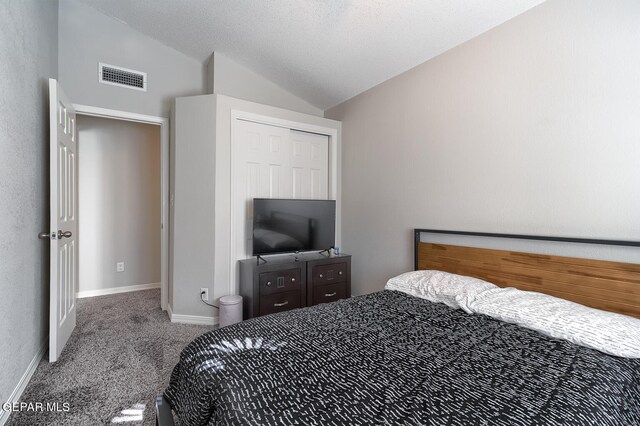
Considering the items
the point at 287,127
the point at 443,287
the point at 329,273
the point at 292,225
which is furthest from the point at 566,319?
the point at 287,127

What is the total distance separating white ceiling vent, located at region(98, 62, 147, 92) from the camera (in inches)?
123

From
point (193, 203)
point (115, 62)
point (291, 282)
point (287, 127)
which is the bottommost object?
point (291, 282)

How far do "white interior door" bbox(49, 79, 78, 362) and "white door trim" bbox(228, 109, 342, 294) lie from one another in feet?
4.28

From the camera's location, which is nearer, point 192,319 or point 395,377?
point 395,377

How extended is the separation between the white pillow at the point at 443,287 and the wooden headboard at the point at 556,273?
0.25 meters

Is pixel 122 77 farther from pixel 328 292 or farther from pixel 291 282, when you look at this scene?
pixel 328 292

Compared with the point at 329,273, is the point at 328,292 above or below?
below

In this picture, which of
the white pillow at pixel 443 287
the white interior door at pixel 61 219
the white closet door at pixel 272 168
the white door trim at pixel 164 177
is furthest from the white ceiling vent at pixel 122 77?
the white pillow at pixel 443 287

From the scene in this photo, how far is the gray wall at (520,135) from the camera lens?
1753 millimetres

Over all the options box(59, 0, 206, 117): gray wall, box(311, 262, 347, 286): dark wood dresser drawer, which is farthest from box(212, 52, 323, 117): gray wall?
box(311, 262, 347, 286): dark wood dresser drawer

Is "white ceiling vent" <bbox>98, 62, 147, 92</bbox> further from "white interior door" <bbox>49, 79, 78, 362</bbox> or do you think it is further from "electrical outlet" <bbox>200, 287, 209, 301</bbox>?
"electrical outlet" <bbox>200, 287, 209, 301</bbox>

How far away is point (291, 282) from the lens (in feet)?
9.97

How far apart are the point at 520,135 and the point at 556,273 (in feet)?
3.09

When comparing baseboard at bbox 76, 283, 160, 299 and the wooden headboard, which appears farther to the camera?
baseboard at bbox 76, 283, 160, 299
